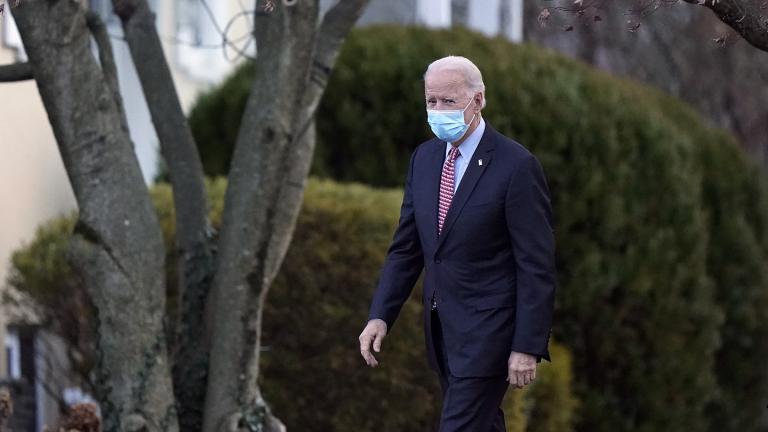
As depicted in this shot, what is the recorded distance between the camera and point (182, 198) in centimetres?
702

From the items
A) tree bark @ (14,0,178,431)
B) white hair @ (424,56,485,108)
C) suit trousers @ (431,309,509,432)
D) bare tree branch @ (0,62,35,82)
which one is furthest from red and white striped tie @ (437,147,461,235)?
bare tree branch @ (0,62,35,82)

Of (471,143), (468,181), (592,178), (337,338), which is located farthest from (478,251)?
(592,178)

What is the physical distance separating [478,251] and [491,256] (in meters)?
0.05

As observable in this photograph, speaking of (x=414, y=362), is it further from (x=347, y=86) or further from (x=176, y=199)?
(x=347, y=86)

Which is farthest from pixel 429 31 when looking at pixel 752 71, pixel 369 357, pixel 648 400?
pixel 752 71

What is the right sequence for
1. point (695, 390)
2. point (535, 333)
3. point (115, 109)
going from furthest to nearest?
point (695, 390) < point (115, 109) < point (535, 333)

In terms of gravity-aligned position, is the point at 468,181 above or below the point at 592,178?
above

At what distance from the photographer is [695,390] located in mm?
11195

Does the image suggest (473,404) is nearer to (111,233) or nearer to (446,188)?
(446,188)

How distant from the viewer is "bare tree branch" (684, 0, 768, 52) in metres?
5.11

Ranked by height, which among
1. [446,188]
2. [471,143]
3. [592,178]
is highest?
[471,143]

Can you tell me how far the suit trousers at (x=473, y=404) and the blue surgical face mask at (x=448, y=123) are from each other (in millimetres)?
785

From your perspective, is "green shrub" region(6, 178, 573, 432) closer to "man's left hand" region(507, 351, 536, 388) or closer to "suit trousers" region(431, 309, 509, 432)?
"suit trousers" region(431, 309, 509, 432)

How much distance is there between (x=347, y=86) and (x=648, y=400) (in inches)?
116
